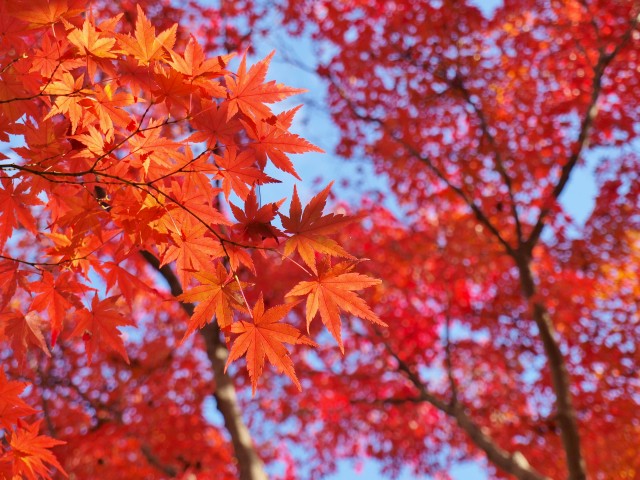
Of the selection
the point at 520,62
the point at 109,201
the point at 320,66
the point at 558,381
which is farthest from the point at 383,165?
the point at 109,201

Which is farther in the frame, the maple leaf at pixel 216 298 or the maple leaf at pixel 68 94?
the maple leaf at pixel 68 94

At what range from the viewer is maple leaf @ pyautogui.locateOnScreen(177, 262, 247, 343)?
2.05 meters

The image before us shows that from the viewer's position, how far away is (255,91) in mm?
2160

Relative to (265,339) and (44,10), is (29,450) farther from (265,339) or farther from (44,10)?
(44,10)

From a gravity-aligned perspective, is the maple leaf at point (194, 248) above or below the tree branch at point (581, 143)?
below

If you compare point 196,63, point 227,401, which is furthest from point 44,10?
point 227,401

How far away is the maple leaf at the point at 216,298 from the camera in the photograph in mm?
2055

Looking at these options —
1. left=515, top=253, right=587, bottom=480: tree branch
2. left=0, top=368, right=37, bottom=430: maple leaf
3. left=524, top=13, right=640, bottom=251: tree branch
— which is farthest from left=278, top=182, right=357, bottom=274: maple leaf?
left=524, top=13, right=640, bottom=251: tree branch

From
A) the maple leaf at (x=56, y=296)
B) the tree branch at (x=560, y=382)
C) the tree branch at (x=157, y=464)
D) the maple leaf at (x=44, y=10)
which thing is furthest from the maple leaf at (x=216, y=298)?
the tree branch at (x=157, y=464)

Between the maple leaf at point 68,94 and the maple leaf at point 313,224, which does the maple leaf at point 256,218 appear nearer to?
the maple leaf at point 313,224

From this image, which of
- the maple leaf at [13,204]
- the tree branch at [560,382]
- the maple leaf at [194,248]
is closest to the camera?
the maple leaf at [194,248]

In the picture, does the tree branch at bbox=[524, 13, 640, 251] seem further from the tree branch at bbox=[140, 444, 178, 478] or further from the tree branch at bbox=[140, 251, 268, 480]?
the tree branch at bbox=[140, 444, 178, 478]

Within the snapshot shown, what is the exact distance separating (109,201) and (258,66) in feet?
2.44

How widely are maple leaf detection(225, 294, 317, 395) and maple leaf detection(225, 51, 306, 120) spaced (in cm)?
68
